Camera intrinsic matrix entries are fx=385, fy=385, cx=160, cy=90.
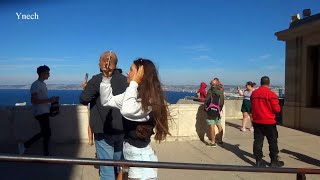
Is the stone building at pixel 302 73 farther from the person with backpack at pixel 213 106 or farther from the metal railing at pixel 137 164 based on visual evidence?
the metal railing at pixel 137 164

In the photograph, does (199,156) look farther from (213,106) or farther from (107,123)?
(107,123)

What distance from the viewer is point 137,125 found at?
360 cm

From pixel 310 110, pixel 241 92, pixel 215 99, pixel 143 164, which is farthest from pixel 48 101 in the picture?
pixel 310 110

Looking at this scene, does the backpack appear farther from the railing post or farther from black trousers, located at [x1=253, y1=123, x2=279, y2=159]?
the railing post

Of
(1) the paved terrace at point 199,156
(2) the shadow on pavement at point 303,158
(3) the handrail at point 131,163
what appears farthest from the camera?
(2) the shadow on pavement at point 303,158

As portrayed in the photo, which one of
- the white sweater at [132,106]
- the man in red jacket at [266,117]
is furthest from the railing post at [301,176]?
the man in red jacket at [266,117]

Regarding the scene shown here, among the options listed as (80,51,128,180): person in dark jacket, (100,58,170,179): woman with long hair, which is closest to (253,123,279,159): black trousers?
(80,51,128,180): person in dark jacket

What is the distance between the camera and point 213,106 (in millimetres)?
8867

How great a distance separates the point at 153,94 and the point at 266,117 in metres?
4.12

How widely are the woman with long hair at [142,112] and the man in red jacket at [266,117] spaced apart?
3.91m

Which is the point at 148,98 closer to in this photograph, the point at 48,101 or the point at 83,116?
the point at 48,101

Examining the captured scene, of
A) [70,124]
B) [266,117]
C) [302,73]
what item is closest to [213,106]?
[266,117]

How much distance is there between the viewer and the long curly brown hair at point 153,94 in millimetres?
3551

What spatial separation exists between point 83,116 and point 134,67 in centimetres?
582
